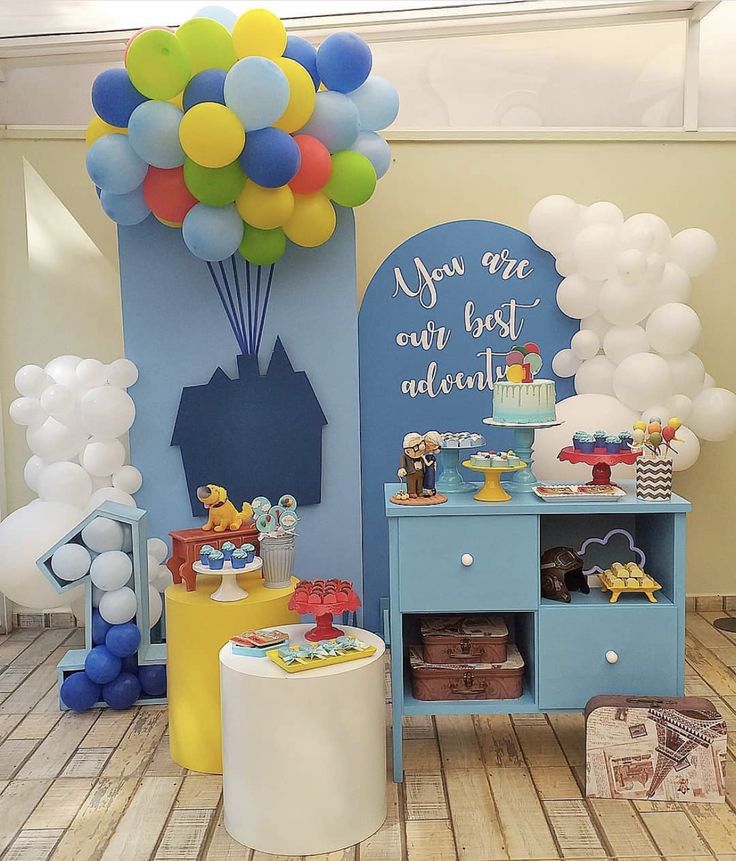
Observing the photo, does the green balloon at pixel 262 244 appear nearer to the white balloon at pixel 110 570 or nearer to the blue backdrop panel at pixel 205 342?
the blue backdrop panel at pixel 205 342

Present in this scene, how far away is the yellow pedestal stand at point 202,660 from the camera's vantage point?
112 inches

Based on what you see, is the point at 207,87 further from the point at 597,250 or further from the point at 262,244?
the point at 597,250

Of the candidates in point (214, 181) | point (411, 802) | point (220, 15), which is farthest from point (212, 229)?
point (411, 802)

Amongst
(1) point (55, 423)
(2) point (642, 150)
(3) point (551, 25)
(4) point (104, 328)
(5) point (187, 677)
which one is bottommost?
(5) point (187, 677)

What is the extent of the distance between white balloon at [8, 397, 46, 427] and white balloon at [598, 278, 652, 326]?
80.9 inches

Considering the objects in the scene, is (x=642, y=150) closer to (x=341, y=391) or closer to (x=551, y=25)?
(x=551, y=25)

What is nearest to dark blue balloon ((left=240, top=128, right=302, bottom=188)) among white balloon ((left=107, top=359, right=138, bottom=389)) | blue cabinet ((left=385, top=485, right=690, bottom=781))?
white balloon ((left=107, top=359, right=138, bottom=389))

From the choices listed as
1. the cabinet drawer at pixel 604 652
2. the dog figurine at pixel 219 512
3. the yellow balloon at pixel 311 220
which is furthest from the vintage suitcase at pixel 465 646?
the yellow balloon at pixel 311 220

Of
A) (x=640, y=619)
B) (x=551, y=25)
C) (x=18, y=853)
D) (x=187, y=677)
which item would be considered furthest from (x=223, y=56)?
(x=18, y=853)

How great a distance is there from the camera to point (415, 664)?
2.88 meters

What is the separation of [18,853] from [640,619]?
1.71 meters

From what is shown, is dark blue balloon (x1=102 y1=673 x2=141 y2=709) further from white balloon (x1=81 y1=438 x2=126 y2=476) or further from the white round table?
the white round table

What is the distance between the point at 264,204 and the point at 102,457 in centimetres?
107

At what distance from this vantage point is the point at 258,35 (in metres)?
3.07
